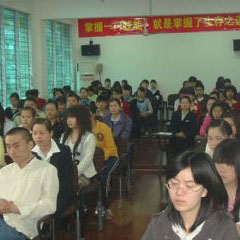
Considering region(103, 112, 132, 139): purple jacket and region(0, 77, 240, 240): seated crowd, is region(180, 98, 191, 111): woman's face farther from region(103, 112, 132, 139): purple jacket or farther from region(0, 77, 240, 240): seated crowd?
region(103, 112, 132, 139): purple jacket

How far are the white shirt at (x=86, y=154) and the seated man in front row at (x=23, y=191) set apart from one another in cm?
142

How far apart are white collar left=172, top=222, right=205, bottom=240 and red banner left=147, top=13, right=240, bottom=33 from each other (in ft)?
27.6

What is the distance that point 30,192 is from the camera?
3330mm

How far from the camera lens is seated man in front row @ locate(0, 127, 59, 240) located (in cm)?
326

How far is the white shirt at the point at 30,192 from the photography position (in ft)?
10.7

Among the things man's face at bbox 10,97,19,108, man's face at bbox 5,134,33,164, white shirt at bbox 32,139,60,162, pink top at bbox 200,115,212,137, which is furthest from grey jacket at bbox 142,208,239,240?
man's face at bbox 10,97,19,108

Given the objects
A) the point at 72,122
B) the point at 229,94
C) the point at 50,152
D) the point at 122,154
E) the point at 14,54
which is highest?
the point at 14,54

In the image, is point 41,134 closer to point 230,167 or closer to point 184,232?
point 230,167

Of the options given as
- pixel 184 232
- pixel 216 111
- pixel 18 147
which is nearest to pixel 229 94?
pixel 216 111

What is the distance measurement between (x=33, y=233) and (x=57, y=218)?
1.26ft

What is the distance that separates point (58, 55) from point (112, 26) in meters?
2.72

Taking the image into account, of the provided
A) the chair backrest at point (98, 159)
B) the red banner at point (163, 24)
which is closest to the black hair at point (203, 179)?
the chair backrest at point (98, 159)

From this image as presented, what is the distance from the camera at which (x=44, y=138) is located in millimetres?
4047

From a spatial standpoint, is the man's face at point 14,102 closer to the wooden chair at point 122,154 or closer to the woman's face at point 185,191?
the wooden chair at point 122,154
